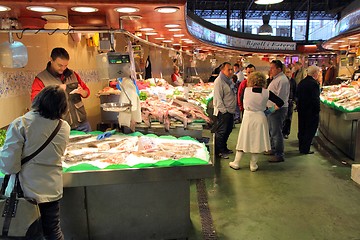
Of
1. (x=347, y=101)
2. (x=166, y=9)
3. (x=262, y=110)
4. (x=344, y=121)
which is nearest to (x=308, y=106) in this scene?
(x=344, y=121)

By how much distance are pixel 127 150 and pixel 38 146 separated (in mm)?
1153

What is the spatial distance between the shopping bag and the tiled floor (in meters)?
2.08

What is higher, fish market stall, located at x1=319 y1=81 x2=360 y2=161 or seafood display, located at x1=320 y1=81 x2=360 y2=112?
seafood display, located at x1=320 y1=81 x2=360 y2=112

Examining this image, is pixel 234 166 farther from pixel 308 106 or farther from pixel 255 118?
pixel 308 106

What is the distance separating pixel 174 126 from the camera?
4.95 metres

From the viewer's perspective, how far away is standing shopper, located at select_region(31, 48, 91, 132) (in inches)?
162

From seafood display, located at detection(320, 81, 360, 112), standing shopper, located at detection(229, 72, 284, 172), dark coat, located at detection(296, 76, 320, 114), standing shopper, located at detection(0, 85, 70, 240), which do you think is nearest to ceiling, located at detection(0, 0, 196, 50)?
standing shopper, located at detection(0, 85, 70, 240)

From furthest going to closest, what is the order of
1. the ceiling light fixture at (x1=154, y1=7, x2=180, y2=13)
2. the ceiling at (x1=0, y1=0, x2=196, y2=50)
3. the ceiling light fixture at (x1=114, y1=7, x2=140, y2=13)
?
the ceiling light fixture at (x1=154, y1=7, x2=180, y2=13) → the ceiling light fixture at (x1=114, y1=7, x2=140, y2=13) → the ceiling at (x1=0, y1=0, x2=196, y2=50)

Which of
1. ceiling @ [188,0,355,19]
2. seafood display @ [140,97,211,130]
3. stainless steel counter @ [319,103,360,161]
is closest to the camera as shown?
seafood display @ [140,97,211,130]

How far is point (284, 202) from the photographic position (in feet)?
16.2

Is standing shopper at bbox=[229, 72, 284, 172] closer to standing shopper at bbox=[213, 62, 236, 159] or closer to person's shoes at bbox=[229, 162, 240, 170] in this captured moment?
person's shoes at bbox=[229, 162, 240, 170]

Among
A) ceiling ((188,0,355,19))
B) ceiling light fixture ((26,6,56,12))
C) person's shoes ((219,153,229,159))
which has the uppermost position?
ceiling ((188,0,355,19))

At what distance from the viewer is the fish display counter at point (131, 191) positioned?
125 inches

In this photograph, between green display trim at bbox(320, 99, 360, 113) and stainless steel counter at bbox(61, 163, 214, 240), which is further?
green display trim at bbox(320, 99, 360, 113)
